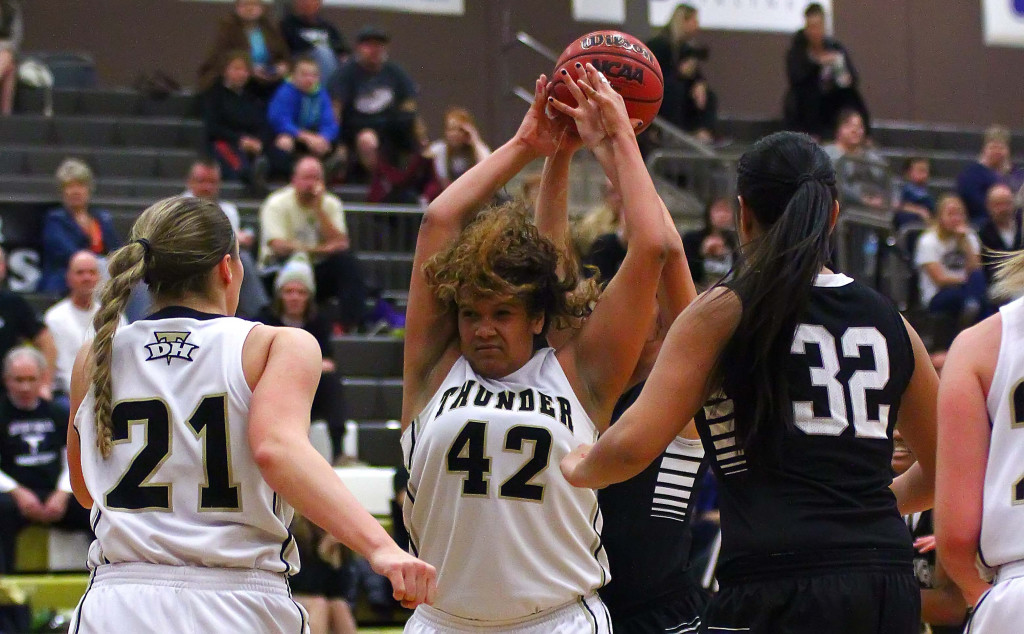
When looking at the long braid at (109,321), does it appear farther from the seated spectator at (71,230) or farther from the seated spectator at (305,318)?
the seated spectator at (71,230)

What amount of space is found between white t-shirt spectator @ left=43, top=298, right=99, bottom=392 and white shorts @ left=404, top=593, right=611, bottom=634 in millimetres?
6066

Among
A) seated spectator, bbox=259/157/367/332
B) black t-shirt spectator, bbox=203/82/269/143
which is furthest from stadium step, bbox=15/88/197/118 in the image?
seated spectator, bbox=259/157/367/332

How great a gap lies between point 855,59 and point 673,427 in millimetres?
16343

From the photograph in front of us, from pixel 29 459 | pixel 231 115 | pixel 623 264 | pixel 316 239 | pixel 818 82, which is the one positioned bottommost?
pixel 29 459

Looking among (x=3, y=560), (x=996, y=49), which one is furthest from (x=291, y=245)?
(x=996, y=49)

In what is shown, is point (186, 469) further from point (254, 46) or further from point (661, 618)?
point (254, 46)

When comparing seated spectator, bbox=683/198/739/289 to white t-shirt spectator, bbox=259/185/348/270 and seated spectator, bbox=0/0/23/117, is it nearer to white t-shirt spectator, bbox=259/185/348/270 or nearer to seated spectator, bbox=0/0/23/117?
white t-shirt spectator, bbox=259/185/348/270

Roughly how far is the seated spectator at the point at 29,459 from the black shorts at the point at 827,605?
19.7 ft

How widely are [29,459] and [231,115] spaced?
5.00 m

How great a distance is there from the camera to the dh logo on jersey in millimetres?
3469

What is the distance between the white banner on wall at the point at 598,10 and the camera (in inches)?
676

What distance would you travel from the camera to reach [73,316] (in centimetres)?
938

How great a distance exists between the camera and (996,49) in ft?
63.3

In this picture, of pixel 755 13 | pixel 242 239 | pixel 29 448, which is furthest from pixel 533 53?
pixel 29 448
